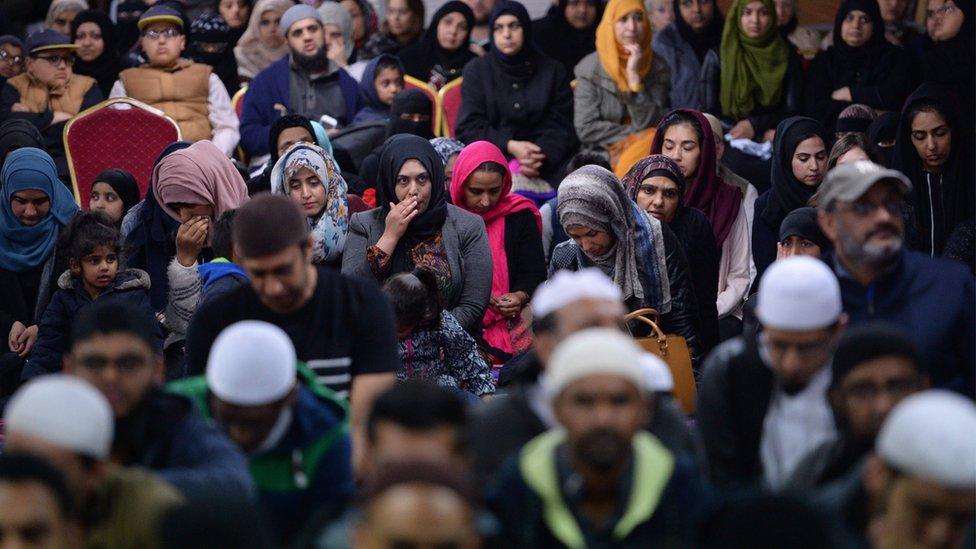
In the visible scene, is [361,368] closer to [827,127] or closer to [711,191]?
[711,191]

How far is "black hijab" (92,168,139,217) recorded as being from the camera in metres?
8.20

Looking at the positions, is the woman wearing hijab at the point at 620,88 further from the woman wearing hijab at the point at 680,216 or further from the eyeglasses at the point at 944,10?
the woman wearing hijab at the point at 680,216

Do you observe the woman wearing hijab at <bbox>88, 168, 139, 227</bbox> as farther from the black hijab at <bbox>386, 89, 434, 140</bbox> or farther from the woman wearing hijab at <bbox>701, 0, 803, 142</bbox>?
the woman wearing hijab at <bbox>701, 0, 803, 142</bbox>

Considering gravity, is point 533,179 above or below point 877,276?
below

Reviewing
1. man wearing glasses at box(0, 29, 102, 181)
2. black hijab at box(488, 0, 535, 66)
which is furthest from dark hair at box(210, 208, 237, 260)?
black hijab at box(488, 0, 535, 66)

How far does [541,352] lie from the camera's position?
15.4 feet

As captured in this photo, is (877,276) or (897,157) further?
(897,157)

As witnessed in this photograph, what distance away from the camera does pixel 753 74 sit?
9445mm

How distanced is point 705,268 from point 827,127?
2262 mm

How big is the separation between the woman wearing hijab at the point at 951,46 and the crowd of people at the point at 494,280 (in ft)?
0.16

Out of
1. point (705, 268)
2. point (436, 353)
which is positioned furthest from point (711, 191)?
point (436, 353)

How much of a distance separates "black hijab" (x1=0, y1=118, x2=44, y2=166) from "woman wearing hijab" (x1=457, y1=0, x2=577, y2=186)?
227cm

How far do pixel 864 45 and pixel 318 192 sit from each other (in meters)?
3.44

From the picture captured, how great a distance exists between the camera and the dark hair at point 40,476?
3764mm
